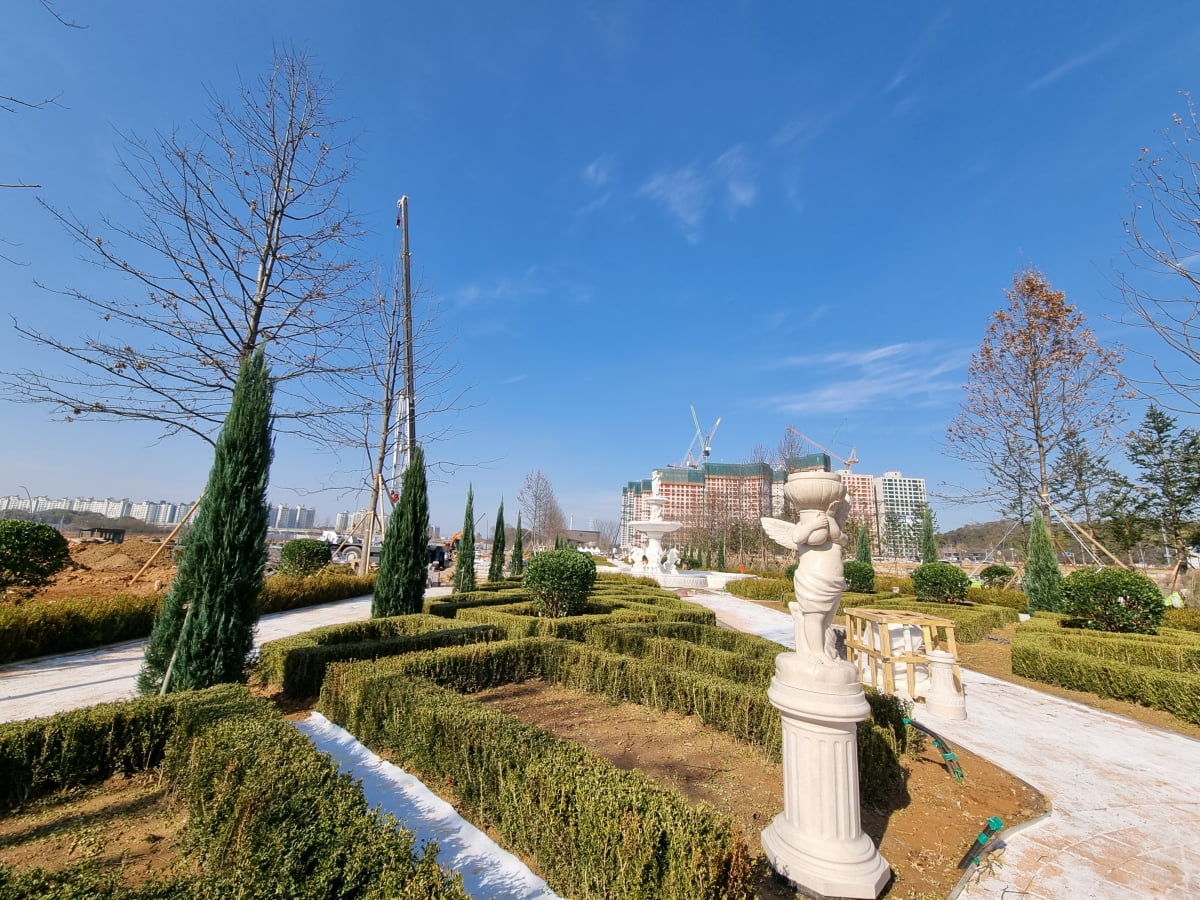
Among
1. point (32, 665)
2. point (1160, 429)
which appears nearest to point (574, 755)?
point (32, 665)

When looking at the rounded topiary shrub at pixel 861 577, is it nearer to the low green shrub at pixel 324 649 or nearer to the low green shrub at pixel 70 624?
the low green shrub at pixel 324 649

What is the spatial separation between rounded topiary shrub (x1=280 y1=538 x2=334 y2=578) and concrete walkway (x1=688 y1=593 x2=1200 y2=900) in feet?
47.9

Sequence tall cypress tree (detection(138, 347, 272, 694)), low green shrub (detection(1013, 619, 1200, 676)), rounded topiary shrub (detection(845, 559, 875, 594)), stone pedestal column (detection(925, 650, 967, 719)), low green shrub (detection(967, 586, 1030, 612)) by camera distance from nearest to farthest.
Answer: tall cypress tree (detection(138, 347, 272, 694)) < stone pedestal column (detection(925, 650, 967, 719)) < low green shrub (detection(1013, 619, 1200, 676)) < low green shrub (detection(967, 586, 1030, 612)) < rounded topiary shrub (detection(845, 559, 875, 594))

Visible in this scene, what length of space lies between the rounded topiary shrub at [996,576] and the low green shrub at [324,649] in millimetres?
19024

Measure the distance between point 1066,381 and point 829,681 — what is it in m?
19.6

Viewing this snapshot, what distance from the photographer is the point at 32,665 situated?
21.8 ft

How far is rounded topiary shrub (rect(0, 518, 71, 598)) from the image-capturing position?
7848 millimetres

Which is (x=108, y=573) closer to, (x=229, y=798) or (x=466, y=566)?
(x=466, y=566)

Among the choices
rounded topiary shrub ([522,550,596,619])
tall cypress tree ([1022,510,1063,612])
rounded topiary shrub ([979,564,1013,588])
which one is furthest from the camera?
rounded topiary shrub ([979,564,1013,588])

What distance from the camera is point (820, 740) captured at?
2.79 meters

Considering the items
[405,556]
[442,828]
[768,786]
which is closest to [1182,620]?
[768,786]

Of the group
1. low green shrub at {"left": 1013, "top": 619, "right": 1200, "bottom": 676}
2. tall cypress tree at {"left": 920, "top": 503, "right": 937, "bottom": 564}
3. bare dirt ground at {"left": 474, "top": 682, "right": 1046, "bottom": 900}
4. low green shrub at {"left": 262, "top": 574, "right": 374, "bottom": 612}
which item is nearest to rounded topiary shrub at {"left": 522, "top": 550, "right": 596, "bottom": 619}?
bare dirt ground at {"left": 474, "top": 682, "right": 1046, "bottom": 900}

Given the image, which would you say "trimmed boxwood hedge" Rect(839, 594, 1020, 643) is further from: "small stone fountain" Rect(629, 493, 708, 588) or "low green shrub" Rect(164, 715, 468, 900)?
"low green shrub" Rect(164, 715, 468, 900)

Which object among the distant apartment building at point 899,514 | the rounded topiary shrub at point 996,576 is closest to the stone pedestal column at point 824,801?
the rounded topiary shrub at point 996,576
